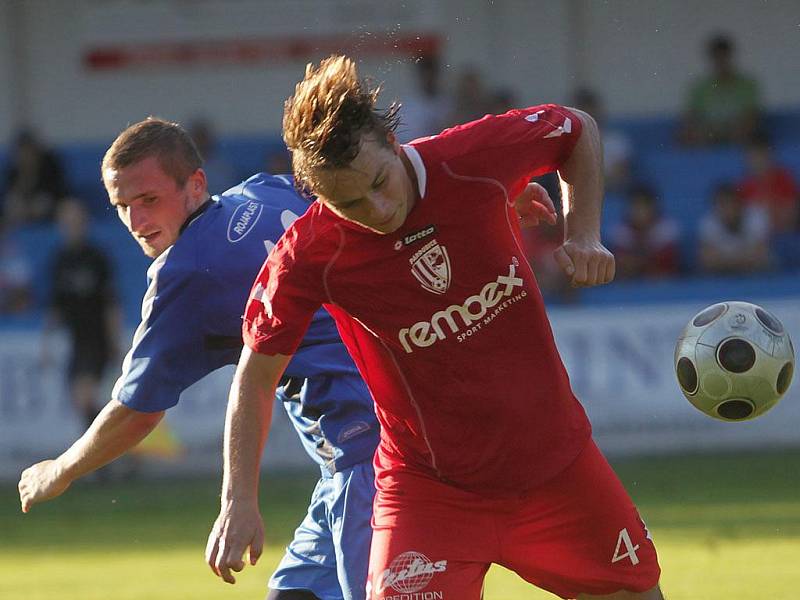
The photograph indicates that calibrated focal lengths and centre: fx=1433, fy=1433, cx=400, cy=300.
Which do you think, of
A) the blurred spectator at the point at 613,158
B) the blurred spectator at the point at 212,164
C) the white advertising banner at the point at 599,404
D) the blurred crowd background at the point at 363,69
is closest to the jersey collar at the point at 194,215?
the white advertising banner at the point at 599,404

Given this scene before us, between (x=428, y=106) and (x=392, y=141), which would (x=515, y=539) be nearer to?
(x=392, y=141)

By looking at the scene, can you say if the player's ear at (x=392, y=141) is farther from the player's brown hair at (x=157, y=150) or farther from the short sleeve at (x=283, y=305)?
the player's brown hair at (x=157, y=150)

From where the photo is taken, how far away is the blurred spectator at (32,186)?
15.3 meters

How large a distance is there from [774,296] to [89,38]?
9.10 meters

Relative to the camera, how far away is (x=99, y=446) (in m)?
4.73

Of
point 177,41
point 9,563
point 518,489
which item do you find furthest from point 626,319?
point 518,489

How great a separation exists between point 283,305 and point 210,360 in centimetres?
90

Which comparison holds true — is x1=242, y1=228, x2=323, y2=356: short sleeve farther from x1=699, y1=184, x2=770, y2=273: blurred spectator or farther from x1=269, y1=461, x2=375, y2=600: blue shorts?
x1=699, y1=184, x2=770, y2=273: blurred spectator

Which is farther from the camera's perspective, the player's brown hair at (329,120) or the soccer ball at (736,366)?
the soccer ball at (736,366)

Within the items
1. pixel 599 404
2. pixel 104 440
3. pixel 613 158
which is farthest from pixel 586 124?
pixel 613 158

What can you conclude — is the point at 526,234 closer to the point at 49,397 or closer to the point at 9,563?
the point at 49,397

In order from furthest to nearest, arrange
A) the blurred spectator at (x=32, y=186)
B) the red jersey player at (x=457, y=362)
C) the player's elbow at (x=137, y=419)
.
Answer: the blurred spectator at (x=32, y=186) → the player's elbow at (x=137, y=419) → the red jersey player at (x=457, y=362)

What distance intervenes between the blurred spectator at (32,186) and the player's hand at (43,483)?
10.8 metres

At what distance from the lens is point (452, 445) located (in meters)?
4.25
